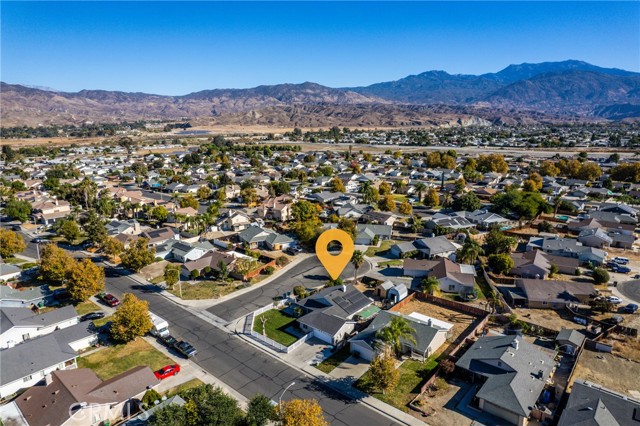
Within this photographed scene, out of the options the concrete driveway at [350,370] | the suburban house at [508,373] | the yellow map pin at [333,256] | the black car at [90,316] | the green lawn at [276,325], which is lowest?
the concrete driveway at [350,370]

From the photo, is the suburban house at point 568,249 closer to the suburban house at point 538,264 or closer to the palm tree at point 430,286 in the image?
the suburban house at point 538,264

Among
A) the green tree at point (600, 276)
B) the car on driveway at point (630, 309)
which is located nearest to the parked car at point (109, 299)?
the car on driveway at point (630, 309)

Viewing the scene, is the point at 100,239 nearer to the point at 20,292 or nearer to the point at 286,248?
the point at 20,292

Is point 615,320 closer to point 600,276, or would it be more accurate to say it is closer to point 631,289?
point 600,276

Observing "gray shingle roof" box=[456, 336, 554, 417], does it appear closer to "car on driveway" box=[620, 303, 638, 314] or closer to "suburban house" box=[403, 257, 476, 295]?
"suburban house" box=[403, 257, 476, 295]

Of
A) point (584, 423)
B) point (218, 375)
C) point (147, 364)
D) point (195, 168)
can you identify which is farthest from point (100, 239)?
point (195, 168)

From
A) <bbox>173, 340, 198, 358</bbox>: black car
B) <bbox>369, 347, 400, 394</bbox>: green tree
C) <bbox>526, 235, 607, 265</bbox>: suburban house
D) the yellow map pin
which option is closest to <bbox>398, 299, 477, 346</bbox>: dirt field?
the yellow map pin
